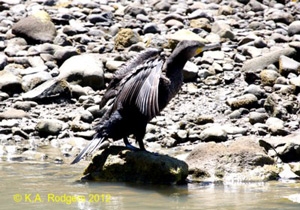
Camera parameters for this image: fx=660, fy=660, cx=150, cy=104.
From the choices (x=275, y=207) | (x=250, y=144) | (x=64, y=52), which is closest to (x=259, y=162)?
(x=250, y=144)

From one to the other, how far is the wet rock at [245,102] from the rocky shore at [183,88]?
0.02 meters

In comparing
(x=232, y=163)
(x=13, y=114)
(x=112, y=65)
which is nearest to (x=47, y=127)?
(x=13, y=114)

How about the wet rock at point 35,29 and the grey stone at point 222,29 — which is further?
the grey stone at point 222,29

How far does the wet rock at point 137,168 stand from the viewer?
684cm

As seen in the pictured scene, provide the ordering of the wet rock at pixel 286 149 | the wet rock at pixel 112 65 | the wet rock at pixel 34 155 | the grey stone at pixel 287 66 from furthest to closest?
the wet rock at pixel 112 65, the grey stone at pixel 287 66, the wet rock at pixel 34 155, the wet rock at pixel 286 149

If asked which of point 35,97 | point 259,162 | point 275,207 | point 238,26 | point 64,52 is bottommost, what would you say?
point 275,207

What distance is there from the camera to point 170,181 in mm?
6887

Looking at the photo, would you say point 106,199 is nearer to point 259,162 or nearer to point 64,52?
point 259,162

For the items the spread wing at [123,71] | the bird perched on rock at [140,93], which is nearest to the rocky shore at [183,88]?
the bird perched on rock at [140,93]

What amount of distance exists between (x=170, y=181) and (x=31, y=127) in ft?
12.7

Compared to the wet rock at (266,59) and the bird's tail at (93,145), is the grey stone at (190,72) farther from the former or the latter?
the bird's tail at (93,145)

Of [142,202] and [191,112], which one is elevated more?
[191,112]

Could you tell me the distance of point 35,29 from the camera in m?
13.7

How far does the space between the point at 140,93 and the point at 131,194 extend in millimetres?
991
